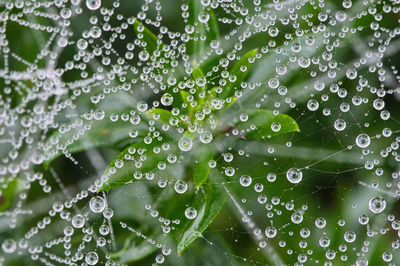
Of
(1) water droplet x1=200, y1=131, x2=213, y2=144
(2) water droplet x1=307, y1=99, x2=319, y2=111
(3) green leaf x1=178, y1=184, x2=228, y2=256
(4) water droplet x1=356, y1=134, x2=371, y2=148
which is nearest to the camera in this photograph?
(3) green leaf x1=178, y1=184, x2=228, y2=256

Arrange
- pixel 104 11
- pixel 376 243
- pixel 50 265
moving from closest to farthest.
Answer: pixel 376 243 < pixel 50 265 < pixel 104 11

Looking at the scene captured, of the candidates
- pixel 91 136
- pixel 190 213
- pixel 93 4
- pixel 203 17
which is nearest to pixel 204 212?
pixel 190 213

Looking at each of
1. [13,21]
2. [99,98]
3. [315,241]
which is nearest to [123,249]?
[99,98]

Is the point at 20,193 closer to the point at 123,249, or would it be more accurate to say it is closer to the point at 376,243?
the point at 123,249

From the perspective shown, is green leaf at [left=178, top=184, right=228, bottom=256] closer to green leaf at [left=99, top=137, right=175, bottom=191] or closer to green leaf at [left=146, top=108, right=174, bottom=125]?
green leaf at [left=99, top=137, right=175, bottom=191]

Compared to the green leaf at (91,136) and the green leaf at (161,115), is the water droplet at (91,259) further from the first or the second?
the green leaf at (161,115)

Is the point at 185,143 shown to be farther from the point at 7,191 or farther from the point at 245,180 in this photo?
the point at 7,191

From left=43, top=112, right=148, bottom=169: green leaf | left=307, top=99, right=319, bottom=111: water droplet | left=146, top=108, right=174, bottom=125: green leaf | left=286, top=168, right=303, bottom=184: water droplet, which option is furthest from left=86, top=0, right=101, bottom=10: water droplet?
left=286, top=168, right=303, bottom=184: water droplet
